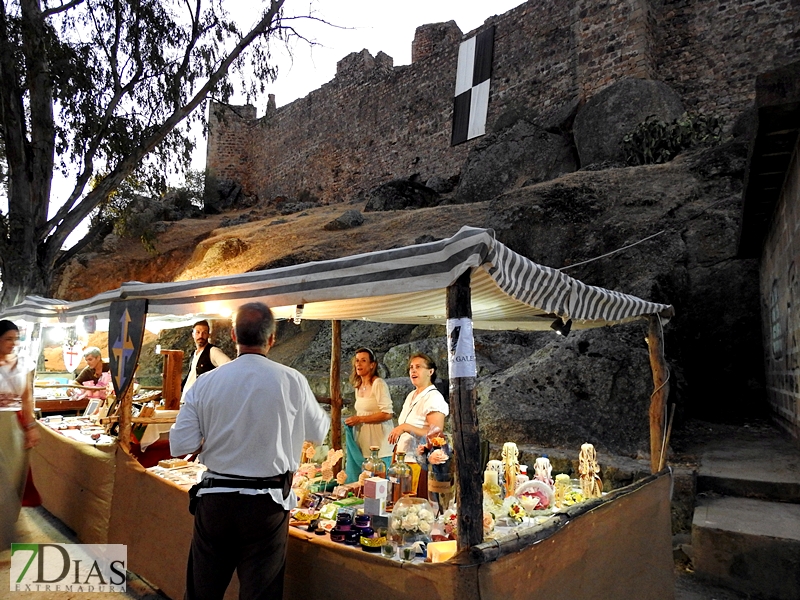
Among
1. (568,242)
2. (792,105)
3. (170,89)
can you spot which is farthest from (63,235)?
(792,105)

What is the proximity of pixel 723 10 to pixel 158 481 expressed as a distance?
16817 mm

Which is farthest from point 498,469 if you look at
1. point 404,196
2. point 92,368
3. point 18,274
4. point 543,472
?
point 404,196

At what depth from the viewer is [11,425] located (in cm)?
379

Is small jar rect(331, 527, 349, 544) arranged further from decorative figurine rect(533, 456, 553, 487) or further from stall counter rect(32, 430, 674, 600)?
decorative figurine rect(533, 456, 553, 487)

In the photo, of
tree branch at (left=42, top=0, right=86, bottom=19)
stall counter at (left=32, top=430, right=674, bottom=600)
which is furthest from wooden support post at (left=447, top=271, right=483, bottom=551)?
tree branch at (left=42, top=0, right=86, bottom=19)

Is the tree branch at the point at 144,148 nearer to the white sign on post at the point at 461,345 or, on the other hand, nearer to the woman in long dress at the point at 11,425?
the woman in long dress at the point at 11,425

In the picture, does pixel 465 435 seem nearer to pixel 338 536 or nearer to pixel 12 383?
pixel 338 536

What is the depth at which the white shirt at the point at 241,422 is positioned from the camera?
7.23 feet

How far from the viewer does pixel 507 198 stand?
35.4ft

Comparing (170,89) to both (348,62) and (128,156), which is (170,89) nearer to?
(128,156)

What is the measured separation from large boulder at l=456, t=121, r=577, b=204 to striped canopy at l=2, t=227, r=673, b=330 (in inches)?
430

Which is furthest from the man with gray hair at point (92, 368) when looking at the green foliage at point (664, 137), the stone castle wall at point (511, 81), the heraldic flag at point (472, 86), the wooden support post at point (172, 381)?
the heraldic flag at point (472, 86)

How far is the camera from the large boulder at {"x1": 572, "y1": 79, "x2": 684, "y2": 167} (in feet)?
43.6

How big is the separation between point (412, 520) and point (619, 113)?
13.5 metres
